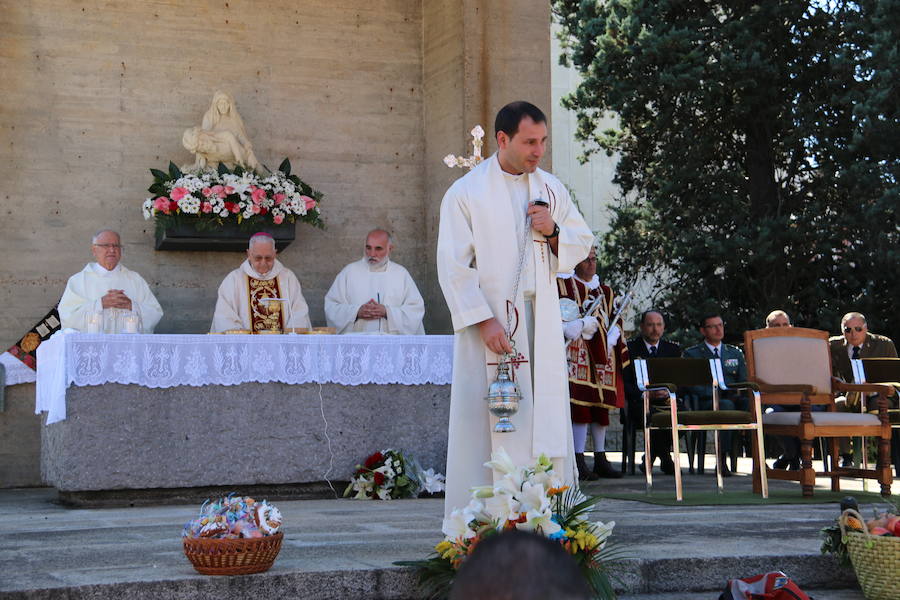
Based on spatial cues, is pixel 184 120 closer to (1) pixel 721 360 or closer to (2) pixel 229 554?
(1) pixel 721 360

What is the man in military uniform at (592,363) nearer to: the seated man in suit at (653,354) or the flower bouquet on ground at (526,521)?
the seated man in suit at (653,354)

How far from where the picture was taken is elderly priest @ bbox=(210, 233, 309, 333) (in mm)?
10141

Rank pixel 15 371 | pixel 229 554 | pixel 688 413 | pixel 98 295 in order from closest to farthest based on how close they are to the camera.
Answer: pixel 229 554 → pixel 688 413 → pixel 98 295 → pixel 15 371

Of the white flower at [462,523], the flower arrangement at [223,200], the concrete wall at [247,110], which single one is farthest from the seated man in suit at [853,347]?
the white flower at [462,523]

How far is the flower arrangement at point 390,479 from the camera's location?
8836 mm

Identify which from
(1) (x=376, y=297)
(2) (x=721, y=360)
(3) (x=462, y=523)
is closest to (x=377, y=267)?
(1) (x=376, y=297)

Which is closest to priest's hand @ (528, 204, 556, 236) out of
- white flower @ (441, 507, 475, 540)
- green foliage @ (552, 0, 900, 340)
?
white flower @ (441, 507, 475, 540)

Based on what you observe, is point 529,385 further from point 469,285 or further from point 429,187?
point 429,187

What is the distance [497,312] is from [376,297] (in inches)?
213

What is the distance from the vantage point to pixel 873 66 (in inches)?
659

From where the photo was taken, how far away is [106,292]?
9828mm

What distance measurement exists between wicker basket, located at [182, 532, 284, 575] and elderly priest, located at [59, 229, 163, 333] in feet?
17.4

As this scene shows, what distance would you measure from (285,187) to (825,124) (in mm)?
10200

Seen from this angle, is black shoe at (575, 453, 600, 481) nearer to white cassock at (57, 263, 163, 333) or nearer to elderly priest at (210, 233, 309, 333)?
elderly priest at (210, 233, 309, 333)
